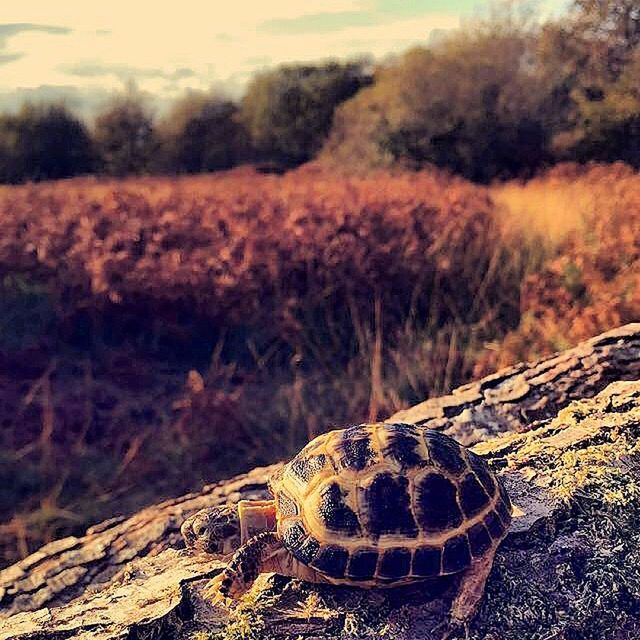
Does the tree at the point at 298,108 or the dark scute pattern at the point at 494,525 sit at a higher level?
the dark scute pattern at the point at 494,525

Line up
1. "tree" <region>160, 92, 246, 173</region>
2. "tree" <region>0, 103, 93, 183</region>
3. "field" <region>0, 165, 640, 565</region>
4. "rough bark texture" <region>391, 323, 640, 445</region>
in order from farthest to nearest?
"tree" <region>160, 92, 246, 173</region> < "tree" <region>0, 103, 93, 183</region> < "field" <region>0, 165, 640, 565</region> < "rough bark texture" <region>391, 323, 640, 445</region>

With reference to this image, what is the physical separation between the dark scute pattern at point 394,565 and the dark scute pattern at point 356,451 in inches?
8.7

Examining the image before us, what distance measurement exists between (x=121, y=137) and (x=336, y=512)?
642 inches

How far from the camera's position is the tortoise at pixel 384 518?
1666 millimetres

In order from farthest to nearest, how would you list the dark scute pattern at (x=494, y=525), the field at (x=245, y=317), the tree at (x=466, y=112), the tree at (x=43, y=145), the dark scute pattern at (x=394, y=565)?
the tree at (x=43, y=145), the tree at (x=466, y=112), the field at (x=245, y=317), the dark scute pattern at (x=494, y=525), the dark scute pattern at (x=394, y=565)

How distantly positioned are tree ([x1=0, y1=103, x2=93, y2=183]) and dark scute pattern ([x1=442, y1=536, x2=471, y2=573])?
48.1ft

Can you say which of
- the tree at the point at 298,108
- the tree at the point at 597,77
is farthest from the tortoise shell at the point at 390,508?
the tree at the point at 298,108

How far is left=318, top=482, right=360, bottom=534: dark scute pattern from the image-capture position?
1.71m

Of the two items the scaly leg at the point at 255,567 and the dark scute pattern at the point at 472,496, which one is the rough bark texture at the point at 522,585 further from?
the dark scute pattern at the point at 472,496

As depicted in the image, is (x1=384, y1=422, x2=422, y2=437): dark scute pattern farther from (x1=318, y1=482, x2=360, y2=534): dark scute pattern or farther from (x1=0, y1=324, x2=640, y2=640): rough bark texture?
(x1=0, y1=324, x2=640, y2=640): rough bark texture

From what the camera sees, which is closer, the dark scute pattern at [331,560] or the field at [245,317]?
the dark scute pattern at [331,560]

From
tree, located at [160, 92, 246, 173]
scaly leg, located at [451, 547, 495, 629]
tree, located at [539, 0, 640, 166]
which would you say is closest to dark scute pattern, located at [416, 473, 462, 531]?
scaly leg, located at [451, 547, 495, 629]

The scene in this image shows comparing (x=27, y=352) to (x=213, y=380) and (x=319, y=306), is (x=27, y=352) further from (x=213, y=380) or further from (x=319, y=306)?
(x=319, y=306)

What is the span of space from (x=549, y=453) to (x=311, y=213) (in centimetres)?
521
